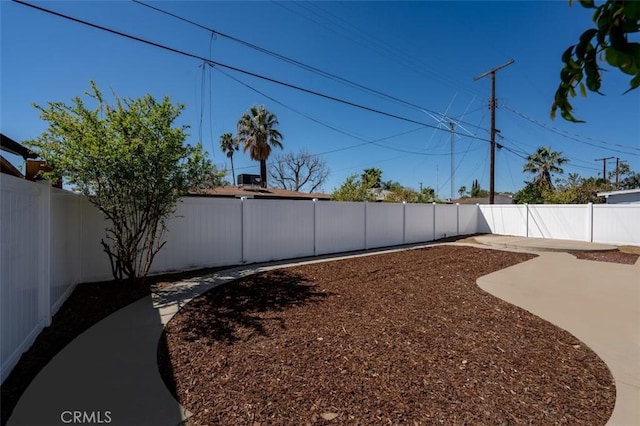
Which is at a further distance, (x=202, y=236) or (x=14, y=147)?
(x=202, y=236)

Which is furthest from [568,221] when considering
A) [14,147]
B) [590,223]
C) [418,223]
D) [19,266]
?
[14,147]

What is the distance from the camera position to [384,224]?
1262cm

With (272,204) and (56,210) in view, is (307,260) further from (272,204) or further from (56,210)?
(56,210)

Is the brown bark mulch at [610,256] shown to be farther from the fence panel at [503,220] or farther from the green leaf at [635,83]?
the green leaf at [635,83]

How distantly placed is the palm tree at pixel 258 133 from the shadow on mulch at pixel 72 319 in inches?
733

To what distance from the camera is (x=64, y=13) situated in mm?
5246

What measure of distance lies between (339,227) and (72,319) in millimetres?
7896

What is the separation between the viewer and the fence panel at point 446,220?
49.9ft

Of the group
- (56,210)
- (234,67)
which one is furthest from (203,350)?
(234,67)

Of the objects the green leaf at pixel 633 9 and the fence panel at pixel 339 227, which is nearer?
the green leaf at pixel 633 9

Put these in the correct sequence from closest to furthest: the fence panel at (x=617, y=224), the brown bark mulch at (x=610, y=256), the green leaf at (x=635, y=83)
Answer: the green leaf at (x=635, y=83) < the brown bark mulch at (x=610, y=256) < the fence panel at (x=617, y=224)

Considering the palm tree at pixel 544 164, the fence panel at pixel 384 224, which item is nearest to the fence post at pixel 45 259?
the fence panel at pixel 384 224

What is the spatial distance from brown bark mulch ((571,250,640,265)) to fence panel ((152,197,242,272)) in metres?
10.9

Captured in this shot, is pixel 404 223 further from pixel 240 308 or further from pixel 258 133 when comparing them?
pixel 258 133
